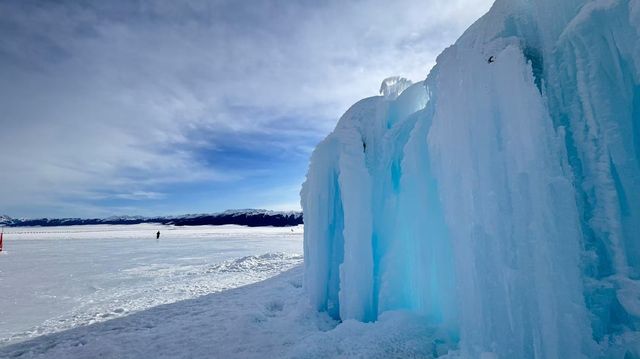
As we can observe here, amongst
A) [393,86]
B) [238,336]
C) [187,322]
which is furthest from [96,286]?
[393,86]

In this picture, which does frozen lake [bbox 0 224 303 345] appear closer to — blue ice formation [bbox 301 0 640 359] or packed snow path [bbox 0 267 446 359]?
packed snow path [bbox 0 267 446 359]

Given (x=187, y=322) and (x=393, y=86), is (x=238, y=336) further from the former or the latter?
(x=393, y=86)

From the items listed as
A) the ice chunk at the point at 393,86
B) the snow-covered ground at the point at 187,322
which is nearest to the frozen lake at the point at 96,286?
the snow-covered ground at the point at 187,322

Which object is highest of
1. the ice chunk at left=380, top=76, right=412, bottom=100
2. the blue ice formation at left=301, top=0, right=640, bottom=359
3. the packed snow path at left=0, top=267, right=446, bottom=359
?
the ice chunk at left=380, top=76, right=412, bottom=100

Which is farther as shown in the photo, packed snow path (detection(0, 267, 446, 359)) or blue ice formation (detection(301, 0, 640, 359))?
packed snow path (detection(0, 267, 446, 359))

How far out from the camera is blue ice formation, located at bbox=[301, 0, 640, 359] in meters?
4.12

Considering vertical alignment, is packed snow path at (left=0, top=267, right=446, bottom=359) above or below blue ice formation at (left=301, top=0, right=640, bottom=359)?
below

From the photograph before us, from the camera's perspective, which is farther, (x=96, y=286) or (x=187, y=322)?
(x=96, y=286)

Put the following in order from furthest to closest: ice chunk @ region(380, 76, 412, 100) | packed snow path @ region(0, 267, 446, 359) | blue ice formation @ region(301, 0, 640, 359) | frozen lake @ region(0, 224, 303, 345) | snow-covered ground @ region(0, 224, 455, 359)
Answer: frozen lake @ region(0, 224, 303, 345) < ice chunk @ region(380, 76, 412, 100) < snow-covered ground @ region(0, 224, 455, 359) < packed snow path @ region(0, 267, 446, 359) < blue ice formation @ region(301, 0, 640, 359)

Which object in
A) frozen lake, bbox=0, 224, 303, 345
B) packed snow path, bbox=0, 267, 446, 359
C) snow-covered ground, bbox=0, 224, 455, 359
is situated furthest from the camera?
frozen lake, bbox=0, 224, 303, 345

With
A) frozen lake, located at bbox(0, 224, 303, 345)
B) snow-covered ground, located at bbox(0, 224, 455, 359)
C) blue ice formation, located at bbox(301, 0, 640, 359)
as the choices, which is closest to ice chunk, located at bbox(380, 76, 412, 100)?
blue ice formation, located at bbox(301, 0, 640, 359)

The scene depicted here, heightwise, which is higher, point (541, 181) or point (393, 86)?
point (393, 86)

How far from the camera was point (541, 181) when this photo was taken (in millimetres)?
4285

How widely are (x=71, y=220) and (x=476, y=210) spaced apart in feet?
709
